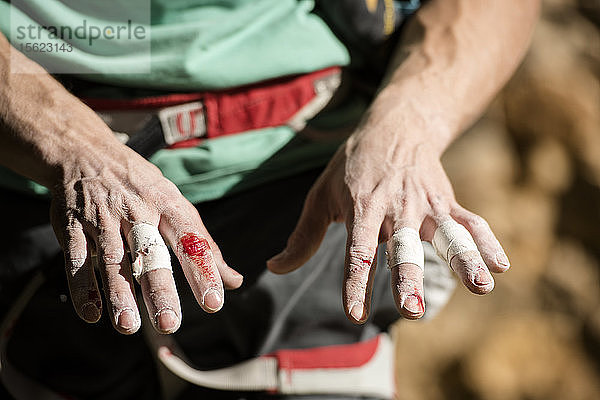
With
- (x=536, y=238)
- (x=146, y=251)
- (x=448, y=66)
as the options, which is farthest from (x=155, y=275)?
(x=536, y=238)

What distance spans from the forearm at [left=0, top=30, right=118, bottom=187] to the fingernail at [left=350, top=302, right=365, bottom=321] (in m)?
0.23

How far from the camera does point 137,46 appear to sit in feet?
2.05

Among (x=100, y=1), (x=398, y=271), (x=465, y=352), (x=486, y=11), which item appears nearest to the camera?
(x=398, y=271)

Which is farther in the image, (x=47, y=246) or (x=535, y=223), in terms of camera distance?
(x=535, y=223)

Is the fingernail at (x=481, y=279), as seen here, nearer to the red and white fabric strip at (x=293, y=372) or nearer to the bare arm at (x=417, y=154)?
the bare arm at (x=417, y=154)

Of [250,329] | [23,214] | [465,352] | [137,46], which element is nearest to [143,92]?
[137,46]

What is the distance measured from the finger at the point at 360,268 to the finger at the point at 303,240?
6 centimetres

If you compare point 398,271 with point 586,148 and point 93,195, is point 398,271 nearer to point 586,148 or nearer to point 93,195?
point 93,195

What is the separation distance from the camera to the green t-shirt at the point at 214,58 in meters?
0.61

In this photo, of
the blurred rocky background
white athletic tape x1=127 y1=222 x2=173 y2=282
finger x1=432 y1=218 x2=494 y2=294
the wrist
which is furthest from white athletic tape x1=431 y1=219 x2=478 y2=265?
the blurred rocky background

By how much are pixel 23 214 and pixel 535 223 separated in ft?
4.45

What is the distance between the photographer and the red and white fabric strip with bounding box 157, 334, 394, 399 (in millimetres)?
715

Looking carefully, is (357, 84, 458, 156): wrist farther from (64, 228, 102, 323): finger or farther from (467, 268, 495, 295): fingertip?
(64, 228, 102, 323): finger

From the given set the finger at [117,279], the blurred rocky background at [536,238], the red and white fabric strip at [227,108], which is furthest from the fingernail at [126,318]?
the blurred rocky background at [536,238]
